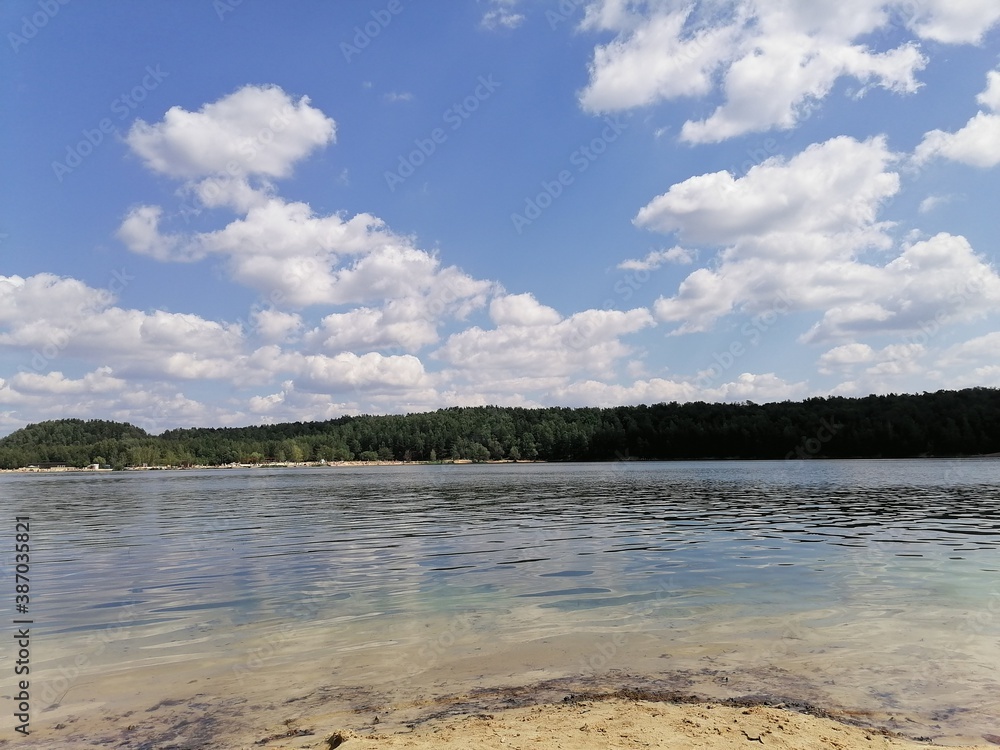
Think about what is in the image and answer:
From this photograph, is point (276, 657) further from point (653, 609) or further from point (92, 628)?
point (653, 609)

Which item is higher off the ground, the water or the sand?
the sand

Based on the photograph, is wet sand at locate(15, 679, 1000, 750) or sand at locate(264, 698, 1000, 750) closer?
sand at locate(264, 698, 1000, 750)

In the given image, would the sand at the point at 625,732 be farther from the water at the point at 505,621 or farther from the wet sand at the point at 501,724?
the water at the point at 505,621

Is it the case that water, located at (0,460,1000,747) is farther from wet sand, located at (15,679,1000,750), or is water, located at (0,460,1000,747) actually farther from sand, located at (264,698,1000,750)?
sand, located at (264,698,1000,750)

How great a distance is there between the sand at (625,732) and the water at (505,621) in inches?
43.0

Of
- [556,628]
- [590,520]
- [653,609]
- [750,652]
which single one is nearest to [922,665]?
[750,652]

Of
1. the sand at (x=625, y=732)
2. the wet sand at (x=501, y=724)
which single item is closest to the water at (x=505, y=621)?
Result: the wet sand at (x=501, y=724)

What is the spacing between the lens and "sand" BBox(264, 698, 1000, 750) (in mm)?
8109

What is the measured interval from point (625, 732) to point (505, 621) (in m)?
7.66

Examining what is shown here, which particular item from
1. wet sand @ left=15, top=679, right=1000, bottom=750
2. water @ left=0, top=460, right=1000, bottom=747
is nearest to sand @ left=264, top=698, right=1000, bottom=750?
wet sand @ left=15, top=679, right=1000, bottom=750

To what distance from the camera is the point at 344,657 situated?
13.2m

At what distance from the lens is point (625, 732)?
27.8ft

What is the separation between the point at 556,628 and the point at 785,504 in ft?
136

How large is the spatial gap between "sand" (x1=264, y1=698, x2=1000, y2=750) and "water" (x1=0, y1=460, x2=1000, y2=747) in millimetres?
1092
